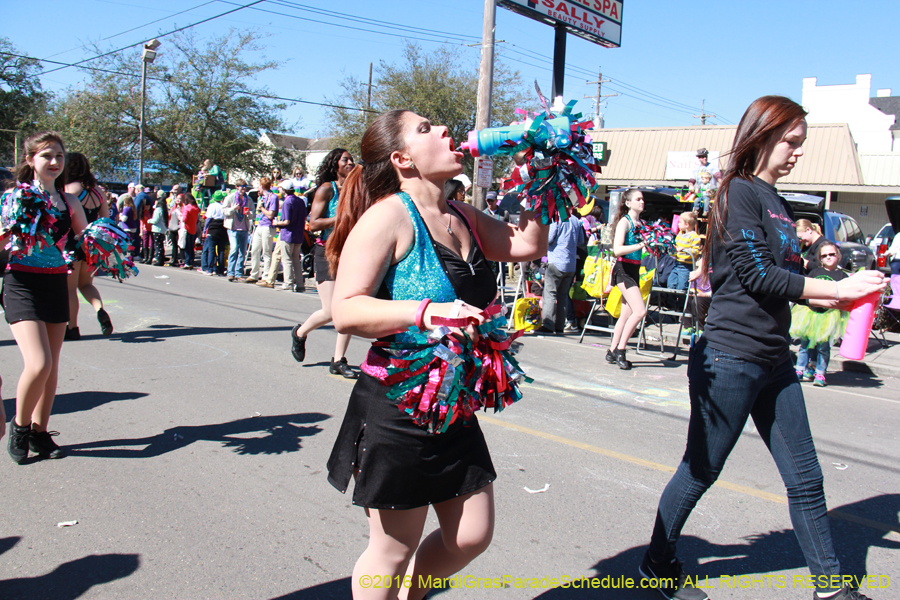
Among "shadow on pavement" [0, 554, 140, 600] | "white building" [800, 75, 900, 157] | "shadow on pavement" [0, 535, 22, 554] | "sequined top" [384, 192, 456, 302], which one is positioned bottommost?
"shadow on pavement" [0, 554, 140, 600]

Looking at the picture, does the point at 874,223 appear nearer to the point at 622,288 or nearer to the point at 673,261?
the point at 673,261

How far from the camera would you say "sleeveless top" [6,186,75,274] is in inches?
149

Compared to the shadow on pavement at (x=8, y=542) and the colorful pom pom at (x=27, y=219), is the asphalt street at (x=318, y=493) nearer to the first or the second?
the shadow on pavement at (x=8, y=542)

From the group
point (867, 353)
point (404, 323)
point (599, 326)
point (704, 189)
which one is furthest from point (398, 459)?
point (867, 353)

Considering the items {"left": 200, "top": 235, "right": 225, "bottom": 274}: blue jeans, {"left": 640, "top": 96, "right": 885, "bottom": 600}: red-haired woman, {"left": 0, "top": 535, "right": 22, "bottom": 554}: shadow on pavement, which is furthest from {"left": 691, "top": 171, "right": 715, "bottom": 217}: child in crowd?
{"left": 200, "top": 235, "right": 225, "bottom": 274}: blue jeans

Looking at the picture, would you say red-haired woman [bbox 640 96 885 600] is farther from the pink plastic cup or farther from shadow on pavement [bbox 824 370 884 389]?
shadow on pavement [bbox 824 370 884 389]

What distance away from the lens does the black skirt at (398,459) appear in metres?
2.01

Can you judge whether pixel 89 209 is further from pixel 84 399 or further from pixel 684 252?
pixel 684 252

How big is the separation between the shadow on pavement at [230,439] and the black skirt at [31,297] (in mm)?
886

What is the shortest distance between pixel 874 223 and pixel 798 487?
3136 cm

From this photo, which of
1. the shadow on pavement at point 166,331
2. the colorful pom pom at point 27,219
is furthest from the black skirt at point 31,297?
the shadow on pavement at point 166,331

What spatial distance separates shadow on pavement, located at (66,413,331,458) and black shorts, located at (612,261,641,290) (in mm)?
3759

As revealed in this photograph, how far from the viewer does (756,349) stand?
101 inches

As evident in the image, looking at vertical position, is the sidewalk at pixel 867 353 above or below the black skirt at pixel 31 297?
below
